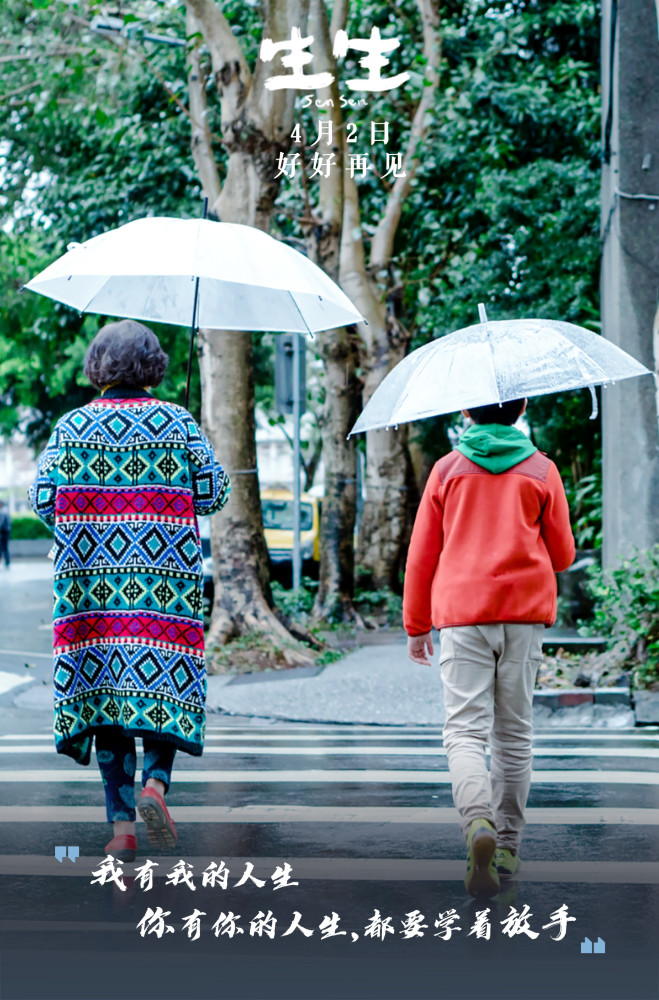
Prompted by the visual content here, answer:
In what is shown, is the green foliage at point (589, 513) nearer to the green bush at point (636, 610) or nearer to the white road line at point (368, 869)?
the green bush at point (636, 610)

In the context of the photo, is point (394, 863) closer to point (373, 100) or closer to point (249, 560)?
point (249, 560)

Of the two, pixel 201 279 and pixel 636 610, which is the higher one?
pixel 201 279

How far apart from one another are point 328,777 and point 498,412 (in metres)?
2.76

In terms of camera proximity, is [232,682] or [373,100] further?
[373,100]

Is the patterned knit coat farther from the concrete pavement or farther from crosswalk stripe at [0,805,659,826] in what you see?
the concrete pavement

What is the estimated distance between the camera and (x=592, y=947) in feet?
11.9

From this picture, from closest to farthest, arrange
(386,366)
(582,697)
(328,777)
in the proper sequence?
1. (328,777)
2. (582,697)
3. (386,366)

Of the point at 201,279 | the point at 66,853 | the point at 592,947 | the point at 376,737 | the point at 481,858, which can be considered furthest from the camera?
the point at 376,737

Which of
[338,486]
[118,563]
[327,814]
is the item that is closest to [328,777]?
[327,814]

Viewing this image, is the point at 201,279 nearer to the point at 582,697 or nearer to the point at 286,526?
the point at 582,697

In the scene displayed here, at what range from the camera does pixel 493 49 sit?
16.1 metres

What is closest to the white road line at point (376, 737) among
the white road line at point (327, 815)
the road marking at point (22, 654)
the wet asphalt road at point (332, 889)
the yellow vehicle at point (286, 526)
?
the wet asphalt road at point (332, 889)

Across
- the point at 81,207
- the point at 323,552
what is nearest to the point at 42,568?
the point at 81,207

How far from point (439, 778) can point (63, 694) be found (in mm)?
2518
